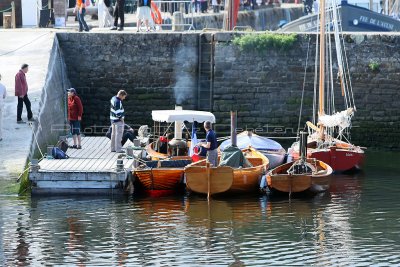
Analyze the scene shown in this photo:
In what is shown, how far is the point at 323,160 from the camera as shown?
31.1 metres

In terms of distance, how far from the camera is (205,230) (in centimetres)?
2466

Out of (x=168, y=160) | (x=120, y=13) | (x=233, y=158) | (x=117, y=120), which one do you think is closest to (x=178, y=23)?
(x=120, y=13)

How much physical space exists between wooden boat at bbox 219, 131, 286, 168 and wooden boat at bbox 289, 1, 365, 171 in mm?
321

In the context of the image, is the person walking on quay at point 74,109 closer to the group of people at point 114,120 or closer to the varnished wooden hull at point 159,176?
the group of people at point 114,120

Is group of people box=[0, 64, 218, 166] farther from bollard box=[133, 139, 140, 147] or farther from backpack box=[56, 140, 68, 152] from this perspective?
backpack box=[56, 140, 68, 152]

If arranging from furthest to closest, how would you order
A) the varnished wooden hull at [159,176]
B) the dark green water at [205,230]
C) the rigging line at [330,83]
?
the rigging line at [330,83] < the varnished wooden hull at [159,176] < the dark green water at [205,230]

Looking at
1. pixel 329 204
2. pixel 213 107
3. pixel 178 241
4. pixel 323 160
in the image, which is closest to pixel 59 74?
pixel 213 107

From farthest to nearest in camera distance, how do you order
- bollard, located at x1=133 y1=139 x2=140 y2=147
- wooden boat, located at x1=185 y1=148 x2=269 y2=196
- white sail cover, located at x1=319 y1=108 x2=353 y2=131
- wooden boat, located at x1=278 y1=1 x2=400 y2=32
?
wooden boat, located at x1=278 y1=1 x2=400 y2=32
white sail cover, located at x1=319 y1=108 x2=353 y2=131
bollard, located at x1=133 y1=139 x2=140 y2=147
wooden boat, located at x1=185 y1=148 x2=269 y2=196

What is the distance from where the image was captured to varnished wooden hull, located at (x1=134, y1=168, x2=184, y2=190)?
2808cm

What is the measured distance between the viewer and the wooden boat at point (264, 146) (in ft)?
101

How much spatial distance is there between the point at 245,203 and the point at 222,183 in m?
0.63

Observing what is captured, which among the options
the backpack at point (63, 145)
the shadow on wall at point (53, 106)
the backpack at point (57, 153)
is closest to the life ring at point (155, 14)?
the shadow on wall at point (53, 106)

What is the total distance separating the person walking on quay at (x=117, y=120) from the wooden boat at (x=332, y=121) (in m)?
3.81

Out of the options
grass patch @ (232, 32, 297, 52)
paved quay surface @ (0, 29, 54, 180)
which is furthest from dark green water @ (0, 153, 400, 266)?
grass patch @ (232, 32, 297, 52)
